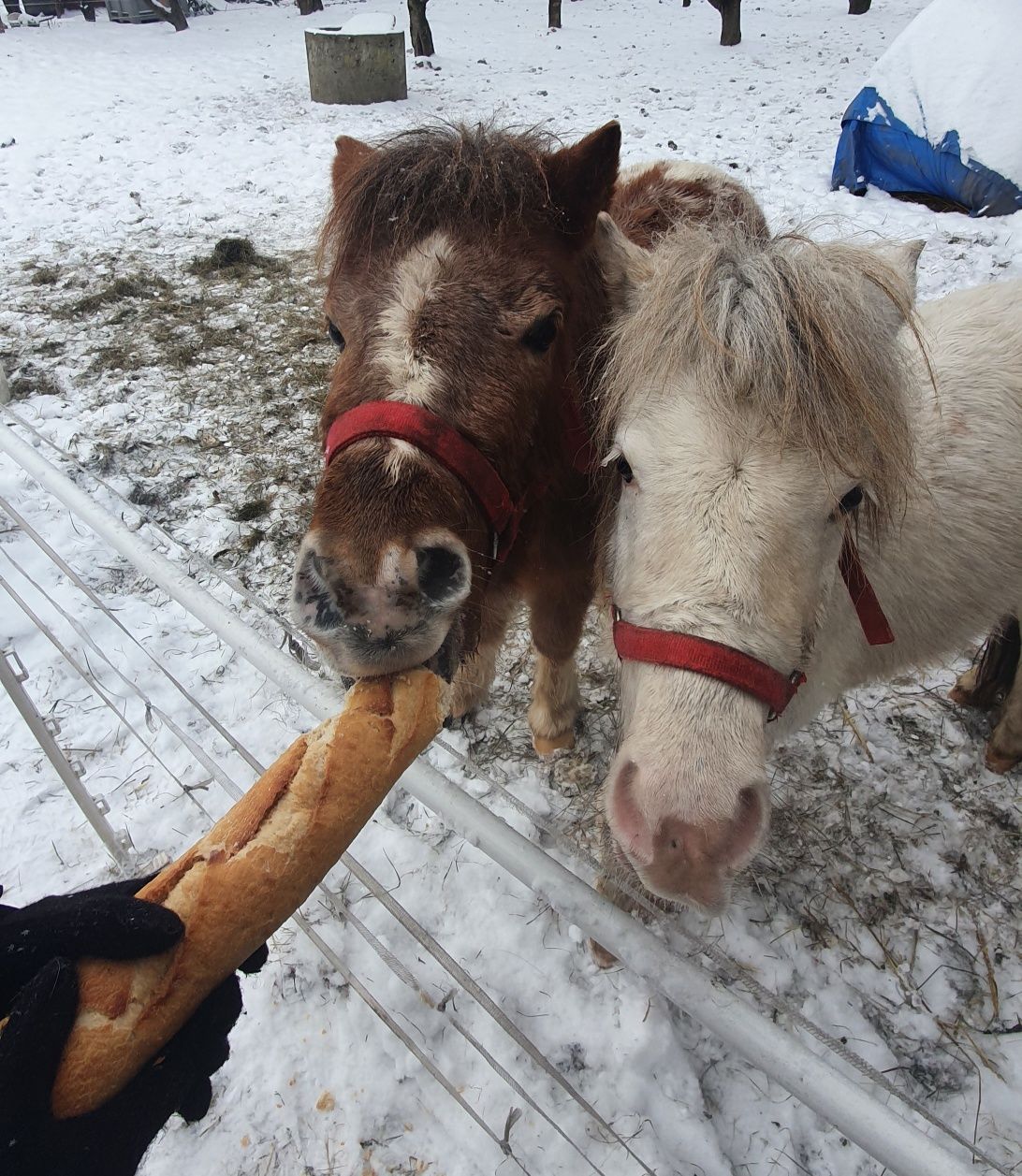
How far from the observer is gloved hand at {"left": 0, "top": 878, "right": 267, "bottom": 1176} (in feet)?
3.01

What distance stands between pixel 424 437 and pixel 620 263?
918 mm

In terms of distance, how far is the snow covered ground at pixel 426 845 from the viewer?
2.24 meters

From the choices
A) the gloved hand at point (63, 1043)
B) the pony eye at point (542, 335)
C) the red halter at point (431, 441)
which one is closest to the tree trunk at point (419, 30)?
the pony eye at point (542, 335)

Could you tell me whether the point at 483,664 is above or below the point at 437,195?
below

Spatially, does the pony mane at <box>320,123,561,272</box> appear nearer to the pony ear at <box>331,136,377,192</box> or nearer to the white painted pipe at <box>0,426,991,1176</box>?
the pony ear at <box>331,136,377,192</box>

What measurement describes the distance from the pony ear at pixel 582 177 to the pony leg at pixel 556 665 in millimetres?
1406

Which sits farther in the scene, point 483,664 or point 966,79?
point 966,79

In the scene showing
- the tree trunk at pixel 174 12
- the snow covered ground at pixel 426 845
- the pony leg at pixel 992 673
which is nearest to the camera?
the snow covered ground at pixel 426 845

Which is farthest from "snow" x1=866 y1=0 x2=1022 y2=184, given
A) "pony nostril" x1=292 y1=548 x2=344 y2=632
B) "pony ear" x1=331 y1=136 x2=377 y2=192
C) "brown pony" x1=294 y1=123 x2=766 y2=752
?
"pony nostril" x1=292 y1=548 x2=344 y2=632

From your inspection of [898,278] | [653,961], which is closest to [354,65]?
[898,278]

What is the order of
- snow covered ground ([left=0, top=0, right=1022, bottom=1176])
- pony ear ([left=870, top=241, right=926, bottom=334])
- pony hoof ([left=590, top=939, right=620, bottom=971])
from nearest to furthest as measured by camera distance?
pony ear ([left=870, top=241, right=926, bottom=334]) → snow covered ground ([left=0, top=0, right=1022, bottom=1176]) → pony hoof ([left=590, top=939, right=620, bottom=971])

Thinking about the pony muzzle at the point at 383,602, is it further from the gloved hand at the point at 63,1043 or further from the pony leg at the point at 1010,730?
the pony leg at the point at 1010,730

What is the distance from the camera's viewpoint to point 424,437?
1.58 m

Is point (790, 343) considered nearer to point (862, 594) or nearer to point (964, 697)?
point (862, 594)
